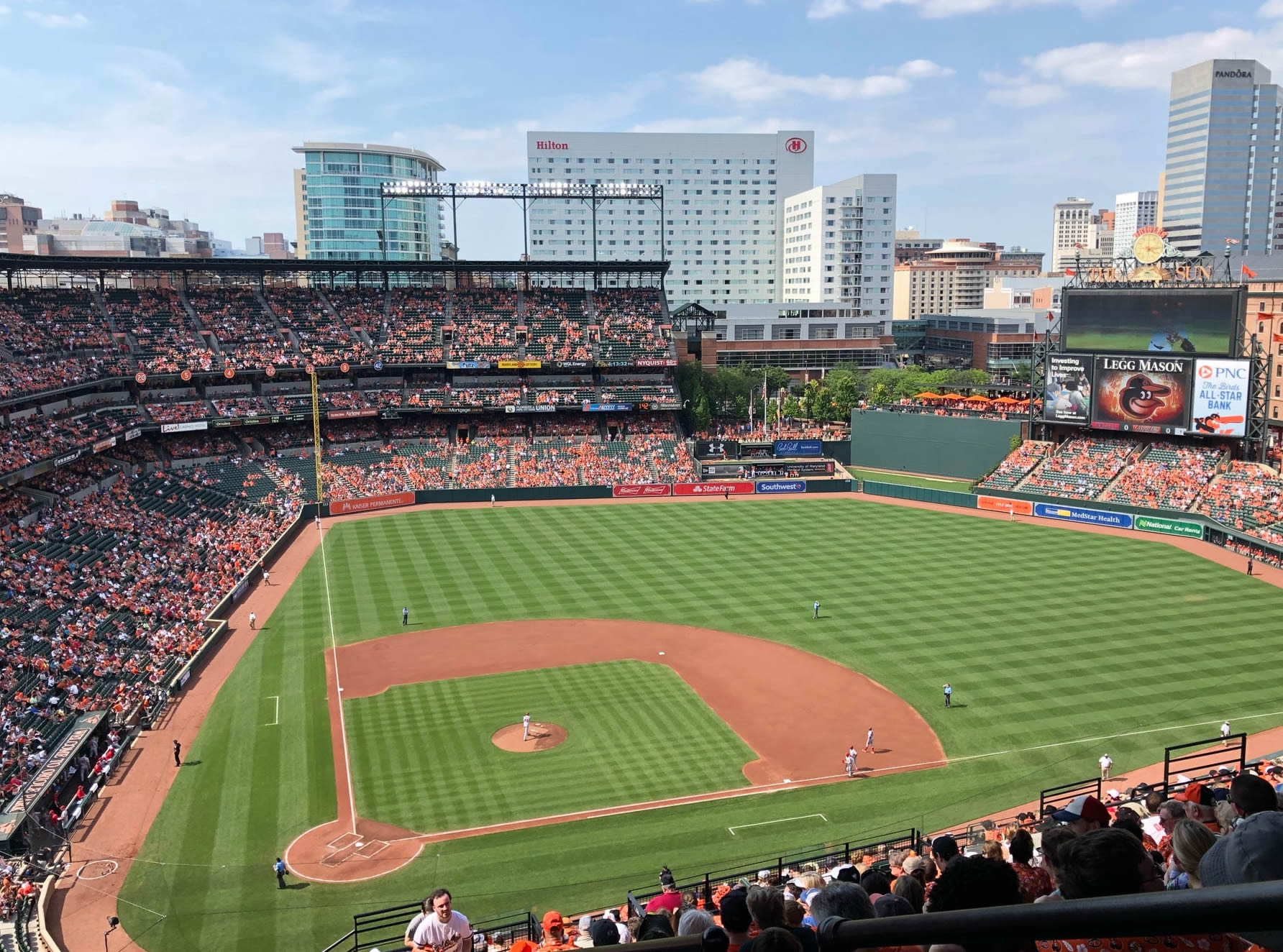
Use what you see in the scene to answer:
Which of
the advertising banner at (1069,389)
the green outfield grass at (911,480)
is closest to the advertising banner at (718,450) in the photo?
the green outfield grass at (911,480)

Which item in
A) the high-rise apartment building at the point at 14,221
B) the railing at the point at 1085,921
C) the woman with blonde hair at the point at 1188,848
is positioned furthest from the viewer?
the high-rise apartment building at the point at 14,221

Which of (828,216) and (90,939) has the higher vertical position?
(828,216)

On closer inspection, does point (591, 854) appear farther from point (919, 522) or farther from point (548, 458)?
point (548, 458)

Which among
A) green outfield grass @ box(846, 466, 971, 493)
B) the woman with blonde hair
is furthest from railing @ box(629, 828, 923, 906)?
green outfield grass @ box(846, 466, 971, 493)

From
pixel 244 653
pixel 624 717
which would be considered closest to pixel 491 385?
pixel 244 653

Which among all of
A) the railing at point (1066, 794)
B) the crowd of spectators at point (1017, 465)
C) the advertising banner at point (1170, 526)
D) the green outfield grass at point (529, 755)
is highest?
the crowd of spectators at point (1017, 465)

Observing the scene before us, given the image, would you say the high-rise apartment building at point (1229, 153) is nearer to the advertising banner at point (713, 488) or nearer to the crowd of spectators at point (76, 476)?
the advertising banner at point (713, 488)

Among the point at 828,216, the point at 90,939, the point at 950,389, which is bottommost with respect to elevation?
the point at 90,939
